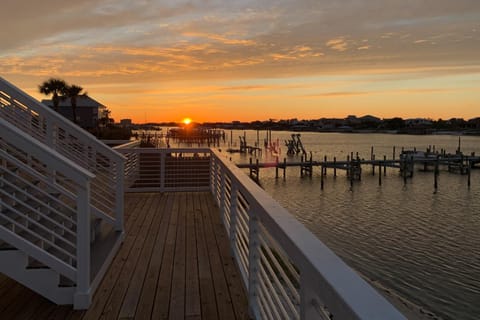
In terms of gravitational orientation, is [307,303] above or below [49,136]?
below

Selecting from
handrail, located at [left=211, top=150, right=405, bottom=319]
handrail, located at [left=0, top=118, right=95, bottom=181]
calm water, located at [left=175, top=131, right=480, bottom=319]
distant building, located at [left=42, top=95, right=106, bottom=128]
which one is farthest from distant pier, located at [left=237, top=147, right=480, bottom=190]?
handrail, located at [left=211, top=150, right=405, bottom=319]

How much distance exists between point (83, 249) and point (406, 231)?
18986 millimetres

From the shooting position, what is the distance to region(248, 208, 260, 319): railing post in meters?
2.95

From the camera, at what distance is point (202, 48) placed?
1576 centimetres

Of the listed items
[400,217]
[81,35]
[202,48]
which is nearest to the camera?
[81,35]

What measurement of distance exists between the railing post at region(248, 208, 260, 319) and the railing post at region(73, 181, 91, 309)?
124 centimetres

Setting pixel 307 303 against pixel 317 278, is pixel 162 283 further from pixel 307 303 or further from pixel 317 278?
pixel 317 278

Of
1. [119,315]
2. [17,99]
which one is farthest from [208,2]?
[119,315]

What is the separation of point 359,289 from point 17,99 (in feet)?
18.4

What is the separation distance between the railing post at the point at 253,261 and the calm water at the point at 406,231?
32.5 feet

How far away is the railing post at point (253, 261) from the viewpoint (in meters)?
2.95

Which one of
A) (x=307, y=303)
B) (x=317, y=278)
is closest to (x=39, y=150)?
(x=307, y=303)

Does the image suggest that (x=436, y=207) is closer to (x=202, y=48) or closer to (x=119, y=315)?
(x=202, y=48)

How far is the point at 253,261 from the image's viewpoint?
3.04 meters
